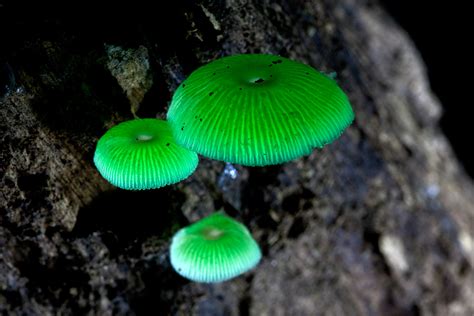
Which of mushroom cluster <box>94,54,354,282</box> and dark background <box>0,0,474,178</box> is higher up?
mushroom cluster <box>94,54,354,282</box>

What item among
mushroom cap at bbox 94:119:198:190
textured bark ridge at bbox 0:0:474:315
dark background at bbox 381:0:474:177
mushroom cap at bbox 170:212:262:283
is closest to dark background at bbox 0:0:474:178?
dark background at bbox 381:0:474:177

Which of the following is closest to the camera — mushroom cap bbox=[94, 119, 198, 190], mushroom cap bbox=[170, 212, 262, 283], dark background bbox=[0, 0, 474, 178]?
mushroom cap bbox=[94, 119, 198, 190]

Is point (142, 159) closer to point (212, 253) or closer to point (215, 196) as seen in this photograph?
point (212, 253)

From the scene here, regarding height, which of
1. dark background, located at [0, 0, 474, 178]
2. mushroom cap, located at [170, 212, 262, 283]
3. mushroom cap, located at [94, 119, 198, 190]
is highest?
mushroom cap, located at [94, 119, 198, 190]

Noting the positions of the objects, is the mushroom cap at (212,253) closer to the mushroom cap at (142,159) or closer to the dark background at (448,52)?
the mushroom cap at (142,159)

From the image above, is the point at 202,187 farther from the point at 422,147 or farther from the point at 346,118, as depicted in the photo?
the point at 422,147

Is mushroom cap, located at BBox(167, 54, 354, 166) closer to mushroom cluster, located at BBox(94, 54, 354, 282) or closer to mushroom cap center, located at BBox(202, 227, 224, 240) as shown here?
mushroom cluster, located at BBox(94, 54, 354, 282)

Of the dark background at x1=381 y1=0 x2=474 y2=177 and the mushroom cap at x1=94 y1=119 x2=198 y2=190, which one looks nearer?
the mushroom cap at x1=94 y1=119 x2=198 y2=190
